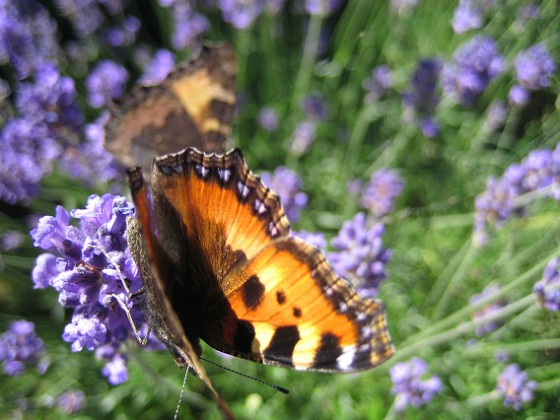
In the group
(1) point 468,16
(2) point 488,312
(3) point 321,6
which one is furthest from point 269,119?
(2) point 488,312

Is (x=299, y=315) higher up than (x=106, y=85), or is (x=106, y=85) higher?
(x=106, y=85)

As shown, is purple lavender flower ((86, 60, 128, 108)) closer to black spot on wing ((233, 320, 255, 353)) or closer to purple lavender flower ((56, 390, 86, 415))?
purple lavender flower ((56, 390, 86, 415))

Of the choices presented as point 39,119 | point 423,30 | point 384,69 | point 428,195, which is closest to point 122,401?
point 39,119

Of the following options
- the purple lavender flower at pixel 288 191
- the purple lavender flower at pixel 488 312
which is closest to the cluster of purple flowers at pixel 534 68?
the purple lavender flower at pixel 488 312

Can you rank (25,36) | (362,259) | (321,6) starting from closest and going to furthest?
(362,259)
(25,36)
(321,6)

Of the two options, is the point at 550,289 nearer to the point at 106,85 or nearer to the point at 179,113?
the point at 179,113

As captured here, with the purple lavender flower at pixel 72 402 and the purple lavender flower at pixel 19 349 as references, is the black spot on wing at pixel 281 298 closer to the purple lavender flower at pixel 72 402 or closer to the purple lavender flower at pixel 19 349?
the purple lavender flower at pixel 19 349

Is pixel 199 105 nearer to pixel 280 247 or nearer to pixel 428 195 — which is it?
pixel 280 247

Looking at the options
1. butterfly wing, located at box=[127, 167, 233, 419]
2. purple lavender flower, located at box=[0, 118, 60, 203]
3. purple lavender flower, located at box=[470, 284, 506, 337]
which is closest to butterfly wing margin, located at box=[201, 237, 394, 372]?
butterfly wing, located at box=[127, 167, 233, 419]
